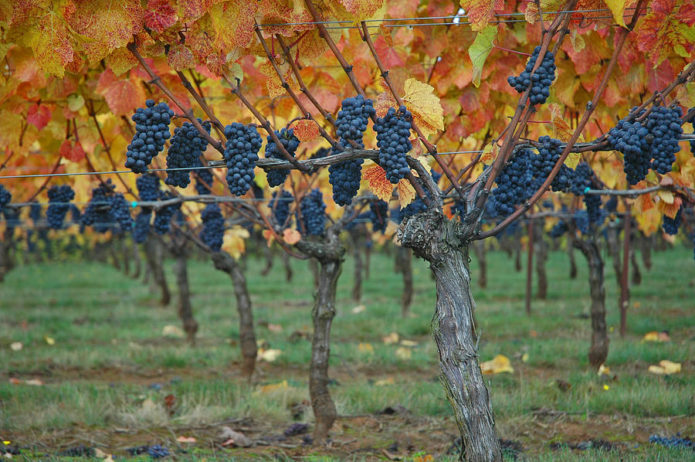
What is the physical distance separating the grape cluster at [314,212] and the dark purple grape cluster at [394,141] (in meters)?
2.97

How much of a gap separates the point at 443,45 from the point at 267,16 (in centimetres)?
155

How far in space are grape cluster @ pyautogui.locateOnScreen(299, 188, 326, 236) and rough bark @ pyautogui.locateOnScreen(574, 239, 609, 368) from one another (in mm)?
3507

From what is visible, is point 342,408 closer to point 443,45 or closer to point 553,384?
point 553,384

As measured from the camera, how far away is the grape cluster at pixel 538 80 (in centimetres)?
262

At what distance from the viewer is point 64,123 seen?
4828mm

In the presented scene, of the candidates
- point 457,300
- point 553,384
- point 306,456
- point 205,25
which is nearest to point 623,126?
point 457,300

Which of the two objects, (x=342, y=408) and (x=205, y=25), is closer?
(x=205, y=25)

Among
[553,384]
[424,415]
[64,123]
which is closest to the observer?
[64,123]

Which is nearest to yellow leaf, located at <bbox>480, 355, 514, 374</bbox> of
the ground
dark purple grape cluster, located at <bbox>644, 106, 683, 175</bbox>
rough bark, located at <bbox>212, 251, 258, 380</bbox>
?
the ground

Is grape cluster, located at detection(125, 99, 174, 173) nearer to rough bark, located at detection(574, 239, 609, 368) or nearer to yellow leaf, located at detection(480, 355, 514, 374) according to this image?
yellow leaf, located at detection(480, 355, 514, 374)

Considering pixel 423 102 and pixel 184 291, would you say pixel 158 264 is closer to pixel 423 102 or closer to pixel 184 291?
pixel 184 291

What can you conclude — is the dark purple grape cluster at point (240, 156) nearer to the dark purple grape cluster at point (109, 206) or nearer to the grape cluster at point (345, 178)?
the grape cluster at point (345, 178)

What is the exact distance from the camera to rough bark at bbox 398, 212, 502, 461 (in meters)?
2.70

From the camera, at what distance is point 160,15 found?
259 cm
